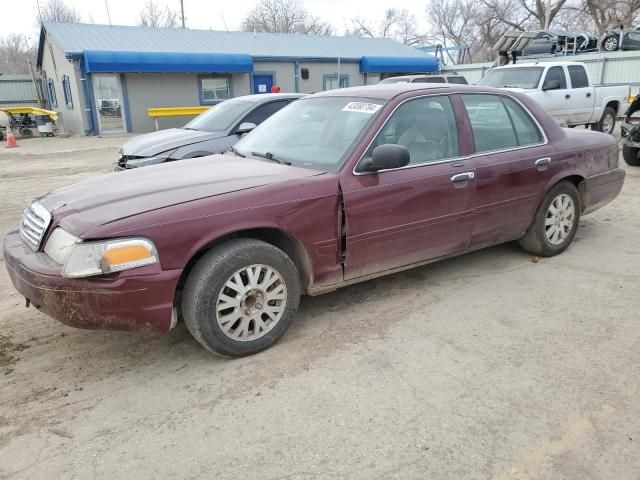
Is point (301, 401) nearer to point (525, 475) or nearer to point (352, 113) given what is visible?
point (525, 475)

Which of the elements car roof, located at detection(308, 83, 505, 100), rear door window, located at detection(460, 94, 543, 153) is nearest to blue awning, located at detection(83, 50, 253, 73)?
car roof, located at detection(308, 83, 505, 100)

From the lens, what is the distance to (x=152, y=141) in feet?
26.2

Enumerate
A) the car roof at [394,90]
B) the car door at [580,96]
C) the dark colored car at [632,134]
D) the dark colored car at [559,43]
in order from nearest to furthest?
the car roof at [394,90] → the dark colored car at [632,134] → the car door at [580,96] → the dark colored car at [559,43]

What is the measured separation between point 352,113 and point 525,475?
276 cm

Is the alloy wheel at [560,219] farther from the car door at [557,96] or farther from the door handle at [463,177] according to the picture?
the car door at [557,96]

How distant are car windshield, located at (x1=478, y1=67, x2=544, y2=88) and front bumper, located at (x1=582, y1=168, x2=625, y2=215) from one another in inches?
278

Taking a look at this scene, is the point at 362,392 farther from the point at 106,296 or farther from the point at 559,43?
the point at 559,43

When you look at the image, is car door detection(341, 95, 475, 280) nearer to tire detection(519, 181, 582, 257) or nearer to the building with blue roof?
tire detection(519, 181, 582, 257)

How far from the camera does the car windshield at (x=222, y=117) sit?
26.8 ft

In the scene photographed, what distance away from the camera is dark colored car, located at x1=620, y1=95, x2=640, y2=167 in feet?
30.1

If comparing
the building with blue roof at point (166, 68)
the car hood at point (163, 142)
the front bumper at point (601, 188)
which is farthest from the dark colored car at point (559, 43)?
the front bumper at point (601, 188)

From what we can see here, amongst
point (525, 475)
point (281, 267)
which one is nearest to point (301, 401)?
point (281, 267)

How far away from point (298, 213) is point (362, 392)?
Answer: 120 cm

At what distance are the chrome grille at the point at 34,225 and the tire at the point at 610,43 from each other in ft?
86.5
